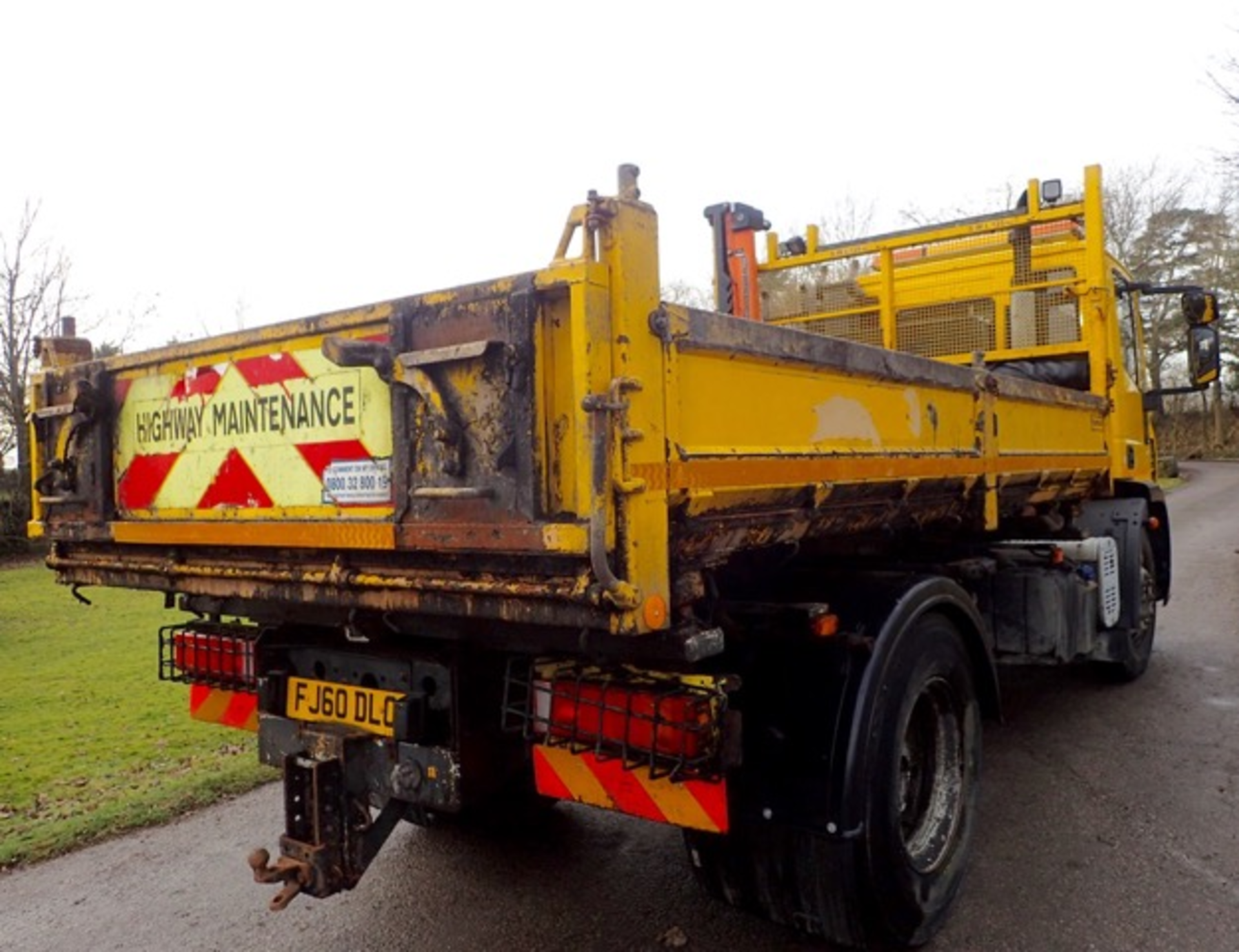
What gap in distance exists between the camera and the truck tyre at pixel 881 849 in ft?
8.52

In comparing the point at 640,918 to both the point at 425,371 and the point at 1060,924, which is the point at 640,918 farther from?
the point at 425,371

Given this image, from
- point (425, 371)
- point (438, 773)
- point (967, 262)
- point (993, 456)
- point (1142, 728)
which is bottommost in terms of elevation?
point (1142, 728)

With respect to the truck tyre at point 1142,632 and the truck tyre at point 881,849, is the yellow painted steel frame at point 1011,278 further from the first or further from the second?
the truck tyre at point 881,849

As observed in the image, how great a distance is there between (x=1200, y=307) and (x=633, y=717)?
15.9 ft

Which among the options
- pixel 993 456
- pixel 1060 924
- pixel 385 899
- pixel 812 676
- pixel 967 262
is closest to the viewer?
pixel 812 676

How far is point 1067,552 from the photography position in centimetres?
490

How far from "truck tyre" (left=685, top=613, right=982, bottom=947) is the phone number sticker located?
1395 millimetres

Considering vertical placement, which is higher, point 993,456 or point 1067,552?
point 993,456

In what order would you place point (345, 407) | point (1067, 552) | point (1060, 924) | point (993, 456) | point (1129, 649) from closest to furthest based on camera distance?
point (345, 407)
point (1060, 924)
point (993, 456)
point (1067, 552)
point (1129, 649)

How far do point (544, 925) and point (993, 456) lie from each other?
8.14 feet

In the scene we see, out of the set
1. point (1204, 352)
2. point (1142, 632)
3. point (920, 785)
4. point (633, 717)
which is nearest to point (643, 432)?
point (633, 717)

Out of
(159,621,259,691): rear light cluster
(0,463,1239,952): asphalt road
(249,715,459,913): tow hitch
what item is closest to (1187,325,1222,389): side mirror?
(0,463,1239,952): asphalt road

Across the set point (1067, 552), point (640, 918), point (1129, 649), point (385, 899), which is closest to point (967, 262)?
point (1067, 552)

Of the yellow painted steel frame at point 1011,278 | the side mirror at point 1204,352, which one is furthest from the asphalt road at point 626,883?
the side mirror at point 1204,352
